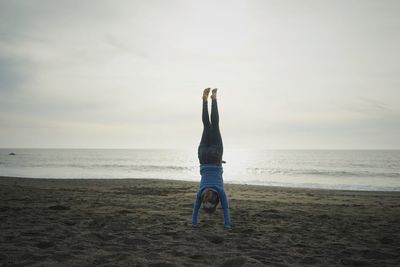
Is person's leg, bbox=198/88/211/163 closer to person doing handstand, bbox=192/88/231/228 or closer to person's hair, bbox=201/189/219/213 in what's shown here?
person doing handstand, bbox=192/88/231/228

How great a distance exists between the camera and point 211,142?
21.6 feet

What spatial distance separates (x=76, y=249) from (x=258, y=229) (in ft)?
12.8

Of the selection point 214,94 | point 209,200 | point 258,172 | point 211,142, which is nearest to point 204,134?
point 211,142

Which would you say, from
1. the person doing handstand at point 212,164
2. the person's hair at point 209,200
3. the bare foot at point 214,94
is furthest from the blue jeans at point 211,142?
the person's hair at point 209,200

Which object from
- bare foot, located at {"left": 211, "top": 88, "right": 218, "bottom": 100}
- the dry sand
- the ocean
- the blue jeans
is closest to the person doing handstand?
the blue jeans

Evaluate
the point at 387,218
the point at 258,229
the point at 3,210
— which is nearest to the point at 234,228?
the point at 258,229

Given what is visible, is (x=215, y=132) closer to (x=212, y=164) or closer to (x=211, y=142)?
(x=211, y=142)

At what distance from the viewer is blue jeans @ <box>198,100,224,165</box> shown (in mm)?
6469

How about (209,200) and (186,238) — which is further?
(209,200)

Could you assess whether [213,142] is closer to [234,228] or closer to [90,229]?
[234,228]

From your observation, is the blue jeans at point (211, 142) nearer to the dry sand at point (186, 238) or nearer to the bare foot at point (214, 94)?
the bare foot at point (214, 94)

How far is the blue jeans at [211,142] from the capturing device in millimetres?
6469

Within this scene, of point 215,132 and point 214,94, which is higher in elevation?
point 214,94

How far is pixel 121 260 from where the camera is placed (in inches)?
178
